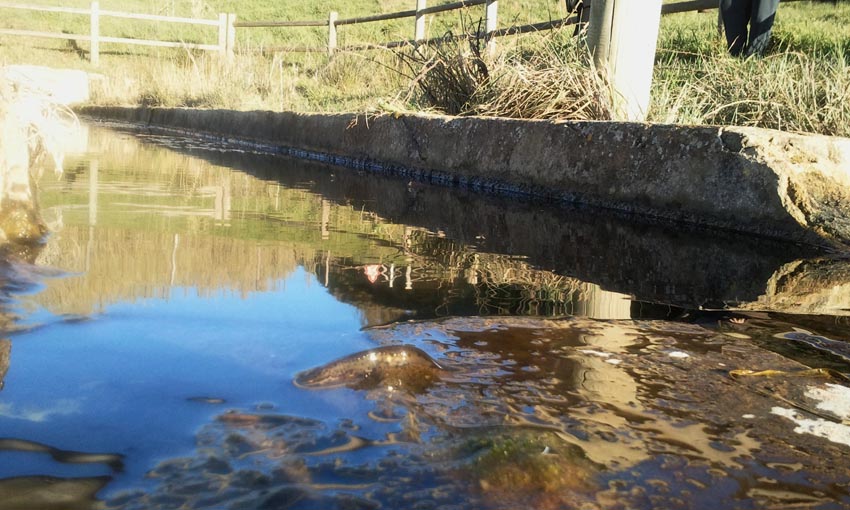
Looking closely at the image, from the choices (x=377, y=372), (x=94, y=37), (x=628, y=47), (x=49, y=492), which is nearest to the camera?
(x=49, y=492)

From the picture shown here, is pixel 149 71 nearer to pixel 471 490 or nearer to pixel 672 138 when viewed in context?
pixel 672 138

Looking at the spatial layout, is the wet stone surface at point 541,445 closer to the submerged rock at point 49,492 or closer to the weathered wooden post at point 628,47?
the submerged rock at point 49,492

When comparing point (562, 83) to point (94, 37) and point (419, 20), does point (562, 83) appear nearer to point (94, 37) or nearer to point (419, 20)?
point (419, 20)

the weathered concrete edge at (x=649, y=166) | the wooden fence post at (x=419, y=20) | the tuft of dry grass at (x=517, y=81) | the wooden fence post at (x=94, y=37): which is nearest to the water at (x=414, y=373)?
the weathered concrete edge at (x=649, y=166)

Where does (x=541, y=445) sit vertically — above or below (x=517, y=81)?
below

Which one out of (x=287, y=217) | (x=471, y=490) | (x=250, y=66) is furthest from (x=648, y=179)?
(x=250, y=66)

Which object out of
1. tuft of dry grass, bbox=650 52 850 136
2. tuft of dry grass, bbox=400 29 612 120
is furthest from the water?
tuft of dry grass, bbox=400 29 612 120

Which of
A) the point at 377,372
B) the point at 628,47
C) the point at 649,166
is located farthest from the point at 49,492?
the point at 628,47

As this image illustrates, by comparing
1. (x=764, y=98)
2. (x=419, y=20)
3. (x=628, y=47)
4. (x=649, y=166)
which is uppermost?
(x=419, y=20)

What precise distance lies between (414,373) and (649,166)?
251cm

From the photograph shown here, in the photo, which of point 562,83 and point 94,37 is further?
point 94,37

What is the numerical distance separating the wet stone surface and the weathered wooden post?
309cm

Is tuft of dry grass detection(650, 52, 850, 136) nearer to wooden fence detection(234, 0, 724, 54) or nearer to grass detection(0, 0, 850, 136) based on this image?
grass detection(0, 0, 850, 136)

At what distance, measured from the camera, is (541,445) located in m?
1.09
